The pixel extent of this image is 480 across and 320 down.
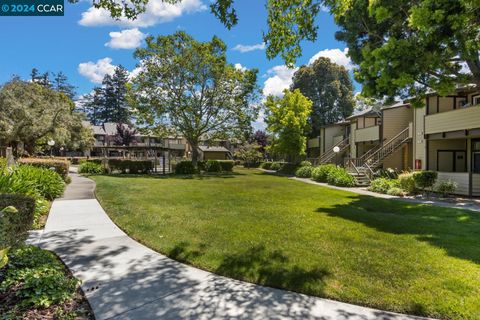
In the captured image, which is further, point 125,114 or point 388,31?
point 125,114

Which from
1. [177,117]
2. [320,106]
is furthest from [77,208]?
[320,106]

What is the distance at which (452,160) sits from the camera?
1798cm


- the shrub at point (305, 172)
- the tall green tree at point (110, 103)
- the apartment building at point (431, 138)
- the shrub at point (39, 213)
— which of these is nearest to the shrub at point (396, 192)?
the apartment building at point (431, 138)

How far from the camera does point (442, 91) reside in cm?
879

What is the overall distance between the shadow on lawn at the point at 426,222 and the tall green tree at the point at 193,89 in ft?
Answer: 69.2

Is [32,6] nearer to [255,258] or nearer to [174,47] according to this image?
[255,258]

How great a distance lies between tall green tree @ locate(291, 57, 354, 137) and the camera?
4481 centimetres

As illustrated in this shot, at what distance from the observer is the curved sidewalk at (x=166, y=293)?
3422 millimetres

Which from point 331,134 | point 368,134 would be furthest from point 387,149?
point 331,134

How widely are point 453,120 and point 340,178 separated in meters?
6.84

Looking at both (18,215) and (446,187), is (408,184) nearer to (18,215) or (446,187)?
(446,187)

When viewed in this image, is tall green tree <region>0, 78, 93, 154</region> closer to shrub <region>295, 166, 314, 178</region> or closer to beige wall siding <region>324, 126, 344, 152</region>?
shrub <region>295, 166, 314, 178</region>

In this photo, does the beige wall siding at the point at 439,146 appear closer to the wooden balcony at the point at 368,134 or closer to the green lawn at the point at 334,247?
the wooden balcony at the point at 368,134

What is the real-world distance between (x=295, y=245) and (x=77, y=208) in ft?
22.4
